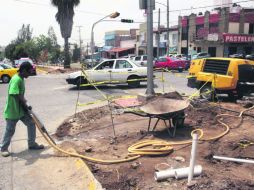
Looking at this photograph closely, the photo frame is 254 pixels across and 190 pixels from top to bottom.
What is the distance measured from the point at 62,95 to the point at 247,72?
28.3 feet

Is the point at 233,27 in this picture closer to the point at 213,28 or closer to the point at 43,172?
the point at 213,28

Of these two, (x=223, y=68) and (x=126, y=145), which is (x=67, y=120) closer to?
(x=126, y=145)

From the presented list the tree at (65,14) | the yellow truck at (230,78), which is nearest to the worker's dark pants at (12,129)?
the yellow truck at (230,78)

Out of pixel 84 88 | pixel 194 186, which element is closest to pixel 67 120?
→ pixel 194 186

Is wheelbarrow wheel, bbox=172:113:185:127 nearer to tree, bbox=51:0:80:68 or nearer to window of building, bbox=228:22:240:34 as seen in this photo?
tree, bbox=51:0:80:68

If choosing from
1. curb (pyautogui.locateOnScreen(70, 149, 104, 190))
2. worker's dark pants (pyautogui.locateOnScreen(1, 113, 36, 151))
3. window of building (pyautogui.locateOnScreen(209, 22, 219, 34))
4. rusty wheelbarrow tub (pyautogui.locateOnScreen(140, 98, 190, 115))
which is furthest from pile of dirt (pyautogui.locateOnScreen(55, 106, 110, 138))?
window of building (pyautogui.locateOnScreen(209, 22, 219, 34))

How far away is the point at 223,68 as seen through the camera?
40.7ft

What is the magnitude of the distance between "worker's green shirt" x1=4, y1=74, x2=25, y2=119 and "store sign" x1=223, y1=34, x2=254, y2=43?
4586cm

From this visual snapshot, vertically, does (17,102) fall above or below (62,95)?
above

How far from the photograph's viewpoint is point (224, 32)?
2057 inches

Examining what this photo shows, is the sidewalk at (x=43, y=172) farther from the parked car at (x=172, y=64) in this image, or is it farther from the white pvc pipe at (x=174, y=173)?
the parked car at (x=172, y=64)

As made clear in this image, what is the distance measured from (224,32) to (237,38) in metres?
2.89

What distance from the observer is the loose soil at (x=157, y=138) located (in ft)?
17.2

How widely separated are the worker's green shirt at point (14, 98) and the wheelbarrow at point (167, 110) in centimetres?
275
